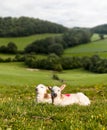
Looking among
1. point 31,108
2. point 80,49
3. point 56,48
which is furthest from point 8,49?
point 31,108

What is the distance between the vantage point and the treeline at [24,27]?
161 metres

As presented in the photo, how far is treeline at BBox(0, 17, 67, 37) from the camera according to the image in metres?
161

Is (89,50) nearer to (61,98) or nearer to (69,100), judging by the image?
(69,100)

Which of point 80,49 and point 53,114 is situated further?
point 80,49

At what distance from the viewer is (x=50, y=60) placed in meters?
106

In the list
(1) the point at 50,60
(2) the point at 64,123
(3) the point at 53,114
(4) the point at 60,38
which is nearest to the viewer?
(2) the point at 64,123

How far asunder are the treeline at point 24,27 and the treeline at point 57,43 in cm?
2049

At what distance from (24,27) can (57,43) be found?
38333 millimetres

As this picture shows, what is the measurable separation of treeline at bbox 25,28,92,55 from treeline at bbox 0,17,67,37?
20489mm

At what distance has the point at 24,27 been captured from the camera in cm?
17088

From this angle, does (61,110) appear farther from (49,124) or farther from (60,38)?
(60,38)

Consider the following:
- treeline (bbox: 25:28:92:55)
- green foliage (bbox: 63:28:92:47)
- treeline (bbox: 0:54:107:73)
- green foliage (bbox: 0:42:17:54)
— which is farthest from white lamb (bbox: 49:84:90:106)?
green foliage (bbox: 63:28:92:47)

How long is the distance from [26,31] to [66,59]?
58227 millimetres

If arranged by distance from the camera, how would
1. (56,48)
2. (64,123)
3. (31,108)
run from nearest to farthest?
(64,123) → (31,108) → (56,48)
